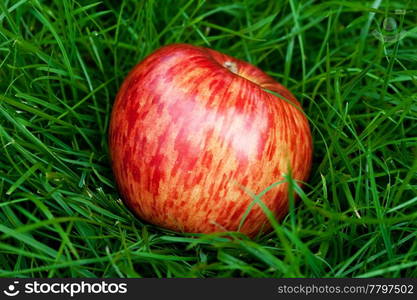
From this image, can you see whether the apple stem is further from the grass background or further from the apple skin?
the grass background

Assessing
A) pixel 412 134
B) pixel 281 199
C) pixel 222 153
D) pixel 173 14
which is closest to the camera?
pixel 222 153

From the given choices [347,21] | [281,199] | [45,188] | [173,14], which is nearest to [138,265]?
[45,188]

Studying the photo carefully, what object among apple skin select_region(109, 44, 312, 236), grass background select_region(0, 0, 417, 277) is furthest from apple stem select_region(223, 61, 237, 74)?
grass background select_region(0, 0, 417, 277)

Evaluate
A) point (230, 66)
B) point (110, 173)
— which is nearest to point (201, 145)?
point (230, 66)

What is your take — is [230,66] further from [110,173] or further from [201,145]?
[110,173]

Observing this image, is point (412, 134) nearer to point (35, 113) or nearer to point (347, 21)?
point (347, 21)
